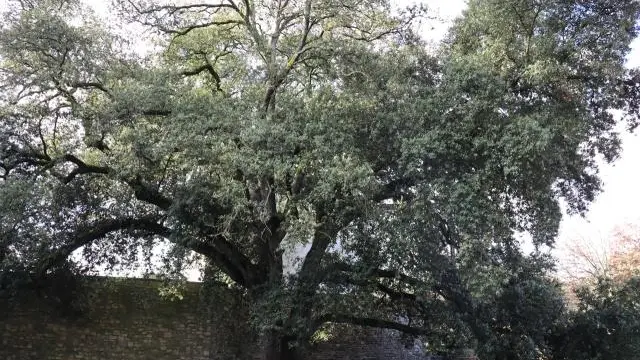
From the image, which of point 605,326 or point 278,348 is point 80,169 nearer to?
point 278,348

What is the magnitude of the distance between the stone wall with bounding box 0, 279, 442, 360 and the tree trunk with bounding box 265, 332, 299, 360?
2.04 metres

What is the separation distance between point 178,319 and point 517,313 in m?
7.17

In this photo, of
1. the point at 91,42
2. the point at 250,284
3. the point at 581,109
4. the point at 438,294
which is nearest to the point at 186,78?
the point at 91,42

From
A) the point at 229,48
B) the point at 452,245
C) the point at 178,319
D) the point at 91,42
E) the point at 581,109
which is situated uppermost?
the point at 229,48

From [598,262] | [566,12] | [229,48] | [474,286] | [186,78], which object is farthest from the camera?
[598,262]

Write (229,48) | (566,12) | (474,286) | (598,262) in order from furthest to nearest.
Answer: (598,262) → (229,48) → (566,12) → (474,286)

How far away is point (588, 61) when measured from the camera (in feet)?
30.2

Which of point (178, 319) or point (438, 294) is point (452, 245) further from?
point (178, 319)

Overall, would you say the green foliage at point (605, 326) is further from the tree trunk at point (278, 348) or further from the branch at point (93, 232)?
the branch at point (93, 232)

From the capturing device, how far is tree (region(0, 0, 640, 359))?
859 centimetres

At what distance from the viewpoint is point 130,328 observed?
1250cm

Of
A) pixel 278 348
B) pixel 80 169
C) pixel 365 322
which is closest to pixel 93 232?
pixel 80 169

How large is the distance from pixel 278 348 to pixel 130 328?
363cm

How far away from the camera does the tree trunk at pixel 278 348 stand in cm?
1084
